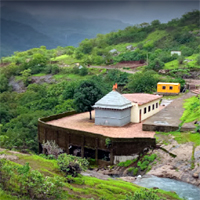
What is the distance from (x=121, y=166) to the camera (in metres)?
30.7

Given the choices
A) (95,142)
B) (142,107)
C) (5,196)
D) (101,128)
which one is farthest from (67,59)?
(5,196)

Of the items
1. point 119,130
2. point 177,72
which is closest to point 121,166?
point 119,130

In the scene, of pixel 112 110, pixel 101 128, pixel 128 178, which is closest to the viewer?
pixel 128 178

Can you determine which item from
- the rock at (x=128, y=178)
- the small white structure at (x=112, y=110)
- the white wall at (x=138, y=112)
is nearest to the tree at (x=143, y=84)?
the white wall at (x=138, y=112)

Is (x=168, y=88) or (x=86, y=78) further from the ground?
(x=86, y=78)

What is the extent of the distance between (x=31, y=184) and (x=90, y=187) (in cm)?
564

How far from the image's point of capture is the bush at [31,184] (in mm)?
17469

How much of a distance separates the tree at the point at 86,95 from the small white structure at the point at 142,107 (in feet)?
12.2

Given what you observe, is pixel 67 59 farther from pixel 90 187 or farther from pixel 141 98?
pixel 90 187

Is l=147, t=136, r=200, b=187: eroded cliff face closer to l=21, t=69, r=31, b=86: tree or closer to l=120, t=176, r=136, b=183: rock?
l=120, t=176, r=136, b=183: rock

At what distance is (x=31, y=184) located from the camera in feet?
56.7

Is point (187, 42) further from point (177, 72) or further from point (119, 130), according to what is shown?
point (119, 130)

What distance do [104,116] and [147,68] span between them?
34.7 meters

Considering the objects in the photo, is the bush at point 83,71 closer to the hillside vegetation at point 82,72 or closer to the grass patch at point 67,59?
the hillside vegetation at point 82,72
